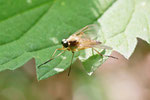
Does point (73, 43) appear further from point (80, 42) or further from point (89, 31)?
point (89, 31)

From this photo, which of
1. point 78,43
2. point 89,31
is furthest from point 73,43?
point 89,31

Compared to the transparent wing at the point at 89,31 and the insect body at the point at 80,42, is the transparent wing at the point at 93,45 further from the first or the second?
the transparent wing at the point at 89,31

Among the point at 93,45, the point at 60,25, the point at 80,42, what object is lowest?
the point at 93,45

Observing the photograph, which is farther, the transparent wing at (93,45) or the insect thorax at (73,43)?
the insect thorax at (73,43)

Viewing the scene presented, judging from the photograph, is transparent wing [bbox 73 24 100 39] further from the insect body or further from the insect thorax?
the insect thorax

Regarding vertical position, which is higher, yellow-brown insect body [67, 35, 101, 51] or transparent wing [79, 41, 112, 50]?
yellow-brown insect body [67, 35, 101, 51]

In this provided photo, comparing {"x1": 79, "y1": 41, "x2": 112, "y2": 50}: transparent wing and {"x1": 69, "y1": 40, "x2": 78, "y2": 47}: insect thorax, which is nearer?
{"x1": 79, "y1": 41, "x2": 112, "y2": 50}: transparent wing

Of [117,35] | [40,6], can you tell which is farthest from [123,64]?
[40,6]

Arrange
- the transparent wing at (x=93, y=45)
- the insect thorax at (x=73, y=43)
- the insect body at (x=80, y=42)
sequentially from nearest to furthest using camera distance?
the transparent wing at (x=93, y=45) < the insect body at (x=80, y=42) < the insect thorax at (x=73, y=43)

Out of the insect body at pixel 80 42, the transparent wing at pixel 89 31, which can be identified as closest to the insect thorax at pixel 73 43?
the insect body at pixel 80 42

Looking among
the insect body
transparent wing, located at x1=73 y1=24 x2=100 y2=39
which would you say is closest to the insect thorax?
the insect body
